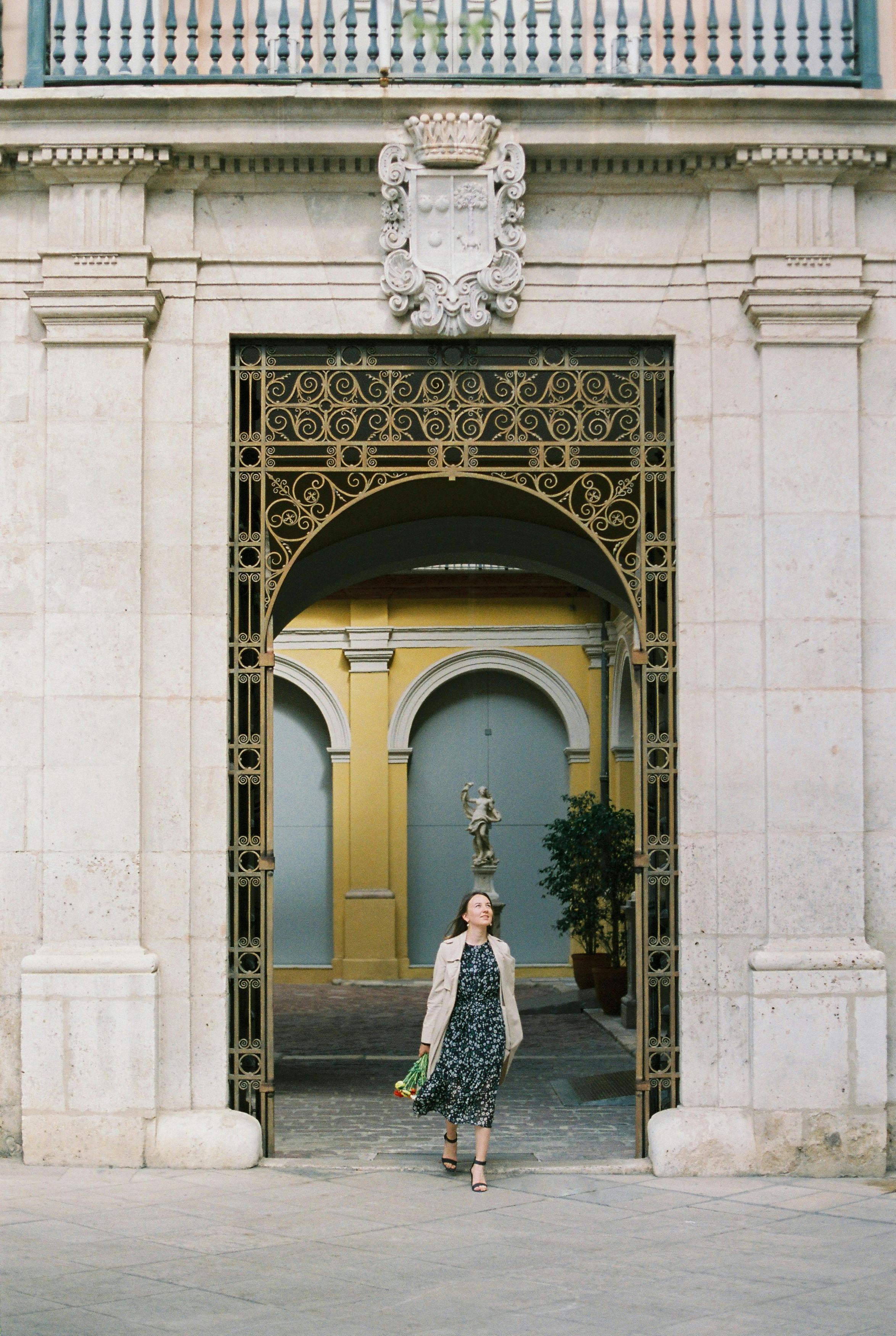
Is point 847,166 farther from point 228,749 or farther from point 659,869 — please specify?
point 228,749

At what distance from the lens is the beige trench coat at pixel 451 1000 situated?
7965mm

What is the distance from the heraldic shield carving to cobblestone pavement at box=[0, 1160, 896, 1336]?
436cm

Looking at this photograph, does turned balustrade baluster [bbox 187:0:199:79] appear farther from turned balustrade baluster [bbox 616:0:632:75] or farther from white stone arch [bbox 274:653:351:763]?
white stone arch [bbox 274:653:351:763]

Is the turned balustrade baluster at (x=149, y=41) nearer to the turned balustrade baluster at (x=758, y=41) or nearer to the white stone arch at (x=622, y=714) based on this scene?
the turned balustrade baluster at (x=758, y=41)

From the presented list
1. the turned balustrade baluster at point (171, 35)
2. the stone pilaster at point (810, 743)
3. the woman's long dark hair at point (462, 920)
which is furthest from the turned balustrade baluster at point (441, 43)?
the woman's long dark hair at point (462, 920)

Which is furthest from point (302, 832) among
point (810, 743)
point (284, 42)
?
point (284, 42)

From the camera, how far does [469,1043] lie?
26.2ft

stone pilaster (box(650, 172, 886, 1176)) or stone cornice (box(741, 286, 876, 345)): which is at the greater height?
stone cornice (box(741, 286, 876, 345))

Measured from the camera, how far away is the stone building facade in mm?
8008

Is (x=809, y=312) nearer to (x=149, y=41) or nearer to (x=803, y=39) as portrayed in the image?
(x=803, y=39)

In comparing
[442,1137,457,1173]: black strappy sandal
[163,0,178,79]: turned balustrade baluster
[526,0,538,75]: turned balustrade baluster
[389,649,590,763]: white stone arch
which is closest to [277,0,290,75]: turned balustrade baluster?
[163,0,178,79]: turned balustrade baluster

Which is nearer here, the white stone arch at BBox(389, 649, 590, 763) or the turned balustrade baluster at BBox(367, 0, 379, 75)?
the turned balustrade baluster at BBox(367, 0, 379, 75)

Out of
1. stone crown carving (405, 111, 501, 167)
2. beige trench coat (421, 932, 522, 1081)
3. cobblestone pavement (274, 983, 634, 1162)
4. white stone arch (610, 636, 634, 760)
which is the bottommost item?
cobblestone pavement (274, 983, 634, 1162)

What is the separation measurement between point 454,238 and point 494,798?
14.1 meters
